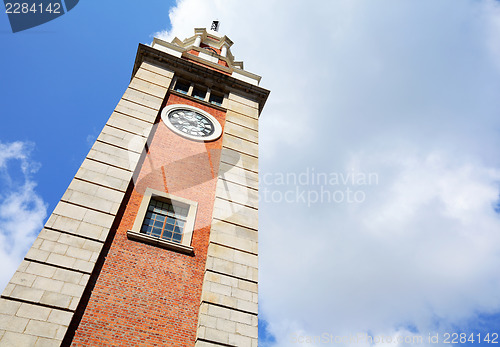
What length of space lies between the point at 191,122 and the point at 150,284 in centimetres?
867

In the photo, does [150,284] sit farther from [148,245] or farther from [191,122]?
[191,122]

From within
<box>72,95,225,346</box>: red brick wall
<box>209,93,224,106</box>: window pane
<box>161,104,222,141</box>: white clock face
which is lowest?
<box>72,95,225,346</box>: red brick wall

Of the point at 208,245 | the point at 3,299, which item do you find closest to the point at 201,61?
the point at 208,245

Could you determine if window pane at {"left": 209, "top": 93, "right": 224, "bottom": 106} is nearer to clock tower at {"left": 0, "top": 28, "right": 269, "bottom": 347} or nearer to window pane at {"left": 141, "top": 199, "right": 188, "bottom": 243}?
clock tower at {"left": 0, "top": 28, "right": 269, "bottom": 347}

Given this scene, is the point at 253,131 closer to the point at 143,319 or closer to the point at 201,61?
the point at 201,61

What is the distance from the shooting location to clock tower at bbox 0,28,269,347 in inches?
334

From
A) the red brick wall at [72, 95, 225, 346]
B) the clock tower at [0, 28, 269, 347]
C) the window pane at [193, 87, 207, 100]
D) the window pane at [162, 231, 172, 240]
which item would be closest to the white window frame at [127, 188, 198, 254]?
the clock tower at [0, 28, 269, 347]

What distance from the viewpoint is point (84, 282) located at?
891 cm

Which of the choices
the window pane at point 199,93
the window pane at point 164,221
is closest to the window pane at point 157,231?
the window pane at point 164,221

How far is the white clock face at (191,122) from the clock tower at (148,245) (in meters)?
0.08

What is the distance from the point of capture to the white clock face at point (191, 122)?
15727 mm

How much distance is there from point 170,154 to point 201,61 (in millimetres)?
9990

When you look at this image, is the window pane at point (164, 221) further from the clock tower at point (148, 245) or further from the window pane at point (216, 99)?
the window pane at point (216, 99)

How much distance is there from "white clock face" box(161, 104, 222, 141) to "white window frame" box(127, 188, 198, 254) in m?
3.79
